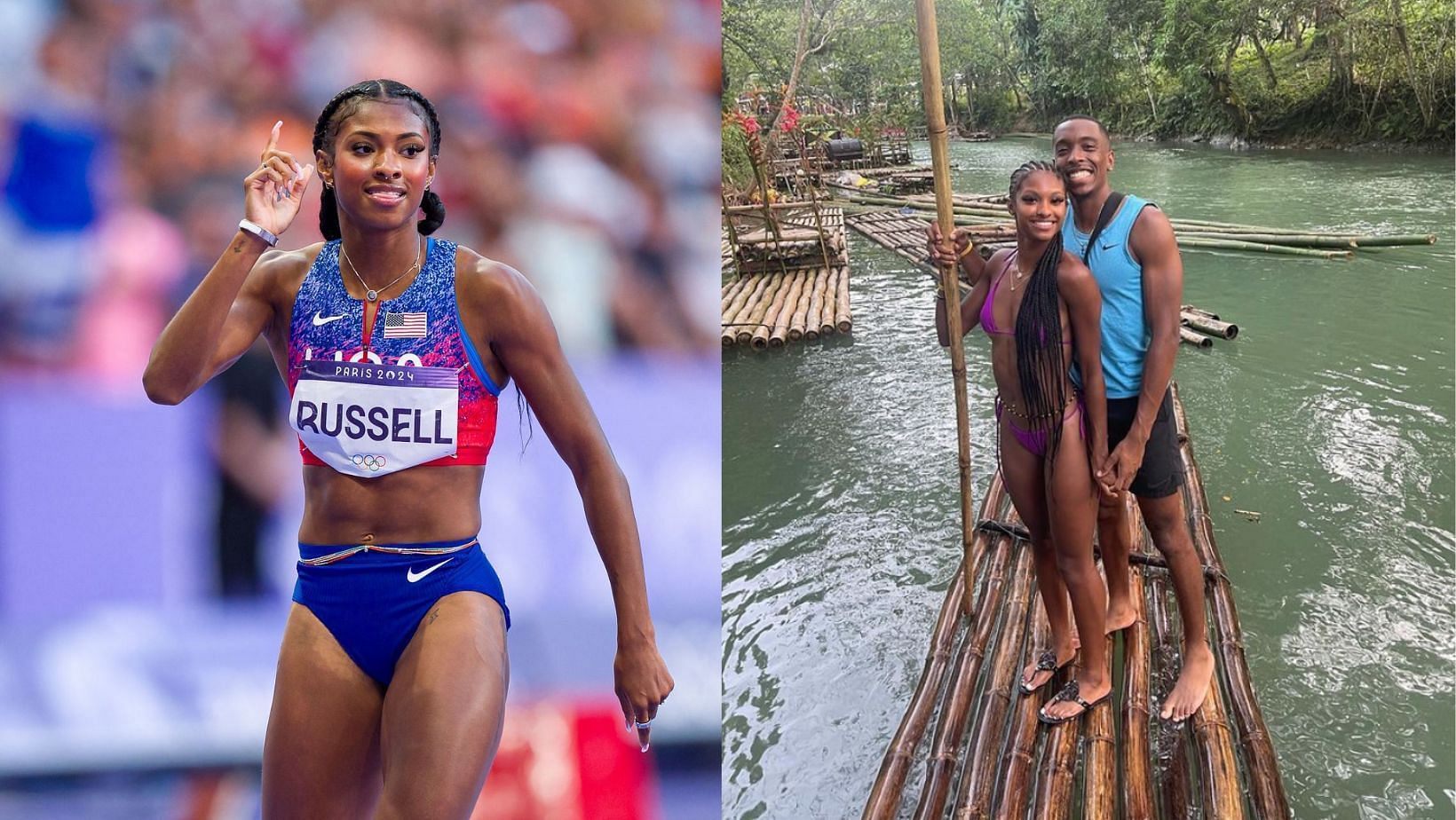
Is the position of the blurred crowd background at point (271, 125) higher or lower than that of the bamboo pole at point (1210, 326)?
higher

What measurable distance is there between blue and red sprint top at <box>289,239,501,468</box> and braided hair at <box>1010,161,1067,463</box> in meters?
1.56

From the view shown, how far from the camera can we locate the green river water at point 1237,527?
3314mm

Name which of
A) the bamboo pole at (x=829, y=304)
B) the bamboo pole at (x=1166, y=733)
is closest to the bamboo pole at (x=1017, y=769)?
the bamboo pole at (x=1166, y=733)

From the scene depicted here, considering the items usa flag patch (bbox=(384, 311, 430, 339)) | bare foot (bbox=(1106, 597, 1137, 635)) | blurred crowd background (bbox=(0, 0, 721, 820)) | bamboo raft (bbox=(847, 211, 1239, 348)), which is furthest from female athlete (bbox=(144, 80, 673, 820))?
bamboo raft (bbox=(847, 211, 1239, 348))

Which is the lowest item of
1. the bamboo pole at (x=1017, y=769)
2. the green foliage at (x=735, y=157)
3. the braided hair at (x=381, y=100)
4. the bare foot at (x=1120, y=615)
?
the bamboo pole at (x=1017, y=769)

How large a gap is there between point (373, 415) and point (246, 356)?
3.00ft

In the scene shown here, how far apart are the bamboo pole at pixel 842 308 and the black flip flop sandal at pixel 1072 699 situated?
5636 mm

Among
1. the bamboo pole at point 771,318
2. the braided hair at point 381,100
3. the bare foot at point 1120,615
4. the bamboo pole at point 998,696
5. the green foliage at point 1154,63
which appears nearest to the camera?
the braided hair at point 381,100

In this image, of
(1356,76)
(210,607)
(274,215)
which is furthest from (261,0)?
(1356,76)

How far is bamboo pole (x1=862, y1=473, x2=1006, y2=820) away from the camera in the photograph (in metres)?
2.86

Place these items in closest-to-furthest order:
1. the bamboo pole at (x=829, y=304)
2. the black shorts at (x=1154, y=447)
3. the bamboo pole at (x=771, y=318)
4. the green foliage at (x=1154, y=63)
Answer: the black shorts at (x=1154, y=447)
the bamboo pole at (x=771, y=318)
the bamboo pole at (x=829, y=304)
the green foliage at (x=1154, y=63)

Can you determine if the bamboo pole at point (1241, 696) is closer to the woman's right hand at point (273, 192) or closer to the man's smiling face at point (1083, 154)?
the man's smiling face at point (1083, 154)

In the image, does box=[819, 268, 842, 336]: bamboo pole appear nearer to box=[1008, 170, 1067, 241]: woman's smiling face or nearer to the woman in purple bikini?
the woman in purple bikini

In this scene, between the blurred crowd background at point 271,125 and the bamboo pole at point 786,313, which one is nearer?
the blurred crowd background at point 271,125
